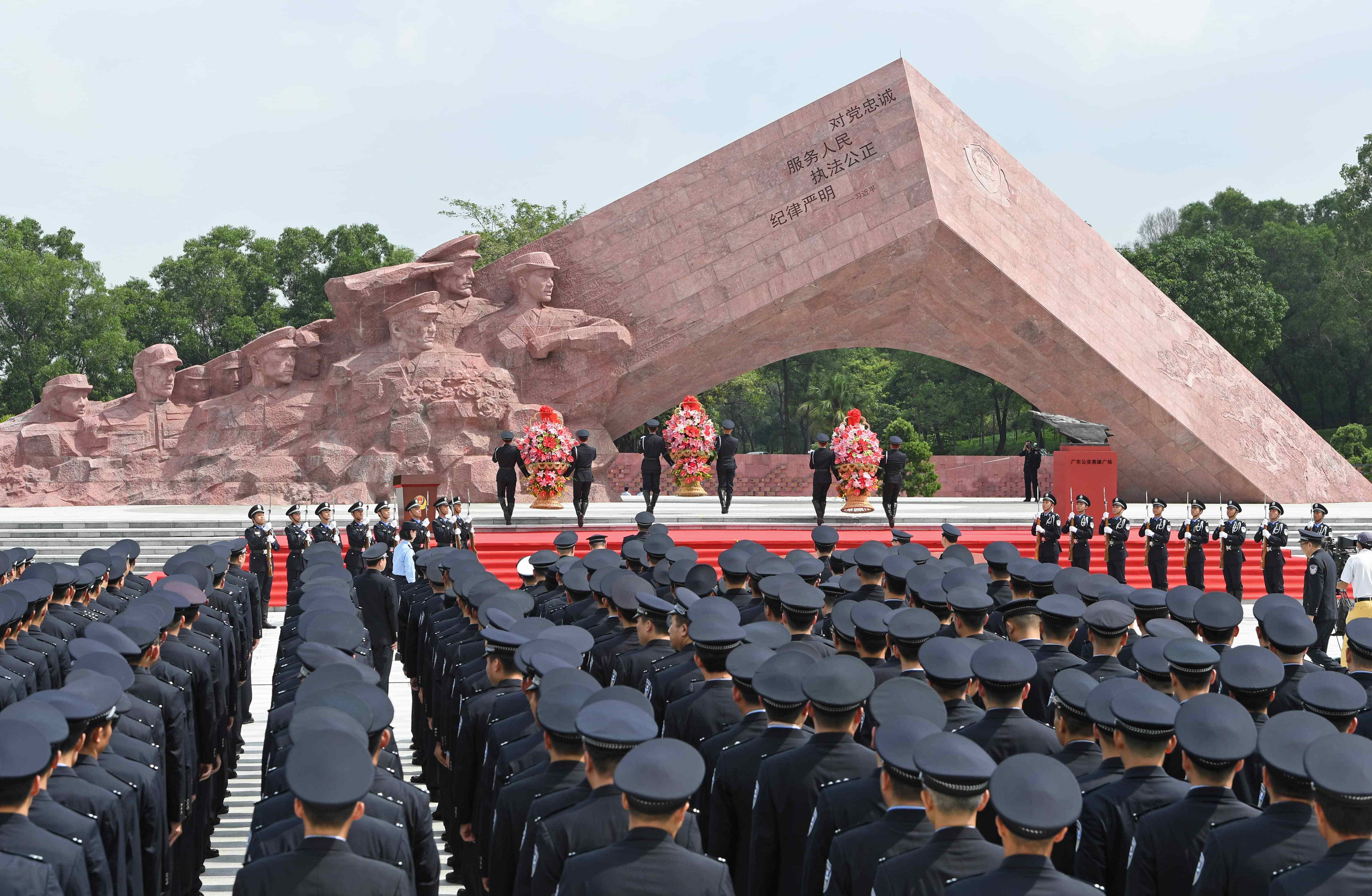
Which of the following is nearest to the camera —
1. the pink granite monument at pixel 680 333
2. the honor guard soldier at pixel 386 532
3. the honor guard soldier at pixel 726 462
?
the honor guard soldier at pixel 386 532

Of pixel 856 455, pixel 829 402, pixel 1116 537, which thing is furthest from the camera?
pixel 829 402

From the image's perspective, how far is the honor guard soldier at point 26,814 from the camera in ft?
8.51

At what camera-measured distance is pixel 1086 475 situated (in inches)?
586

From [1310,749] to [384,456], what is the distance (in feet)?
55.5

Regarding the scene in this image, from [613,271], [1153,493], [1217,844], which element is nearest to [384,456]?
[613,271]

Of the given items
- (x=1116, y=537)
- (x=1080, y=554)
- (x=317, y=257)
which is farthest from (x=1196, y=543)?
(x=317, y=257)

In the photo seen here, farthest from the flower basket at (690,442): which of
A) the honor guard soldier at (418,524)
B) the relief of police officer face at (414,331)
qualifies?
the honor guard soldier at (418,524)

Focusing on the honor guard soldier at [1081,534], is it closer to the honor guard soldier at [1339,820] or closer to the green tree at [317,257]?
the honor guard soldier at [1339,820]

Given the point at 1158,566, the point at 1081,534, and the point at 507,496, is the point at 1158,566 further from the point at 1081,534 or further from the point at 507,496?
the point at 507,496

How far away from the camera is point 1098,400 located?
64.2 feet

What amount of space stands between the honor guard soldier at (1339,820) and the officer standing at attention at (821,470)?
1142 cm

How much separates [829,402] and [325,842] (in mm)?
34168

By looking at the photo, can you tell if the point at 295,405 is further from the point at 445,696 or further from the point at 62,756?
the point at 62,756

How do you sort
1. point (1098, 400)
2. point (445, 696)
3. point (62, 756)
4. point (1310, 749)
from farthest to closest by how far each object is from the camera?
point (1098, 400) < point (445, 696) < point (62, 756) < point (1310, 749)
